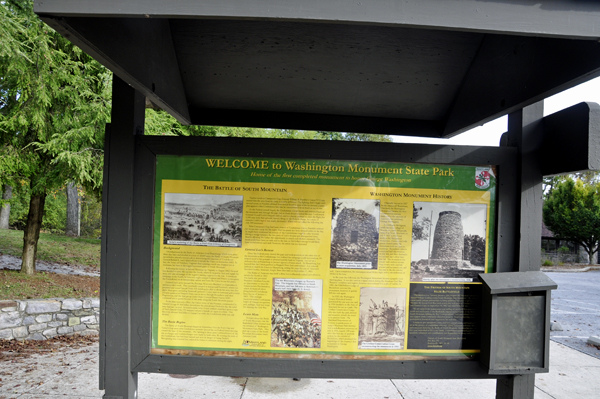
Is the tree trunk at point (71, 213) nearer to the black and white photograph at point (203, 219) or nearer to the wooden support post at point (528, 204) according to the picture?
the black and white photograph at point (203, 219)

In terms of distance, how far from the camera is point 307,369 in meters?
2.33

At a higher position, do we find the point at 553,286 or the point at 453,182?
the point at 453,182

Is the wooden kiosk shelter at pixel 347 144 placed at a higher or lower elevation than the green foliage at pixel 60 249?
higher

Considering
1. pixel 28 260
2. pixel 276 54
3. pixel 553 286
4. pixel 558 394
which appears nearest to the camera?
pixel 553 286

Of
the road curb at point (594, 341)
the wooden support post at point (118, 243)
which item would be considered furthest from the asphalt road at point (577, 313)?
the wooden support post at point (118, 243)

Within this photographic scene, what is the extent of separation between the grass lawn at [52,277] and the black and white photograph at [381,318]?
22.3ft

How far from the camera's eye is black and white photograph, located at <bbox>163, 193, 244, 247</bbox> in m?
2.32

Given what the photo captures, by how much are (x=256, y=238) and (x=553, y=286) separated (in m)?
1.93

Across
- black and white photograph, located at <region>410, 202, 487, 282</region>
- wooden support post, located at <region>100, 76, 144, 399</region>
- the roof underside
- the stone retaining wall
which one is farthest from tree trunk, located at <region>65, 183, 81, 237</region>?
black and white photograph, located at <region>410, 202, 487, 282</region>

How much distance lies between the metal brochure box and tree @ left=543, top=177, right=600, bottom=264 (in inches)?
1235

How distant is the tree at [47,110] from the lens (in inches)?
257

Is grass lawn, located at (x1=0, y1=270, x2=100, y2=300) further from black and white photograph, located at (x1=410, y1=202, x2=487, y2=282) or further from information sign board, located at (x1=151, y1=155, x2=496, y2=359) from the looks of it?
black and white photograph, located at (x1=410, y1=202, x2=487, y2=282)

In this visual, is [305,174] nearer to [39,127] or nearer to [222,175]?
[222,175]

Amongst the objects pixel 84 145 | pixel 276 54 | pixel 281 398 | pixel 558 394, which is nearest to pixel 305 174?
pixel 276 54
